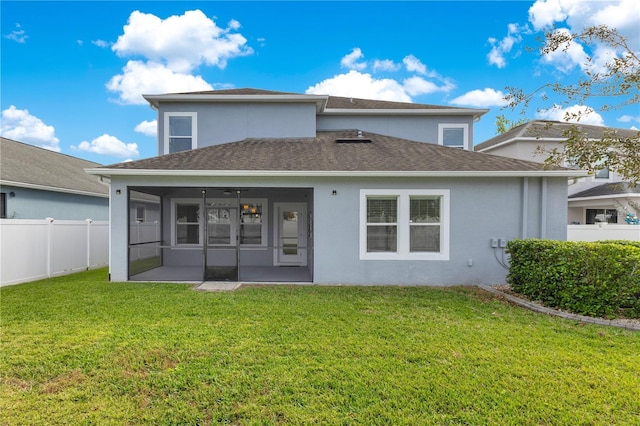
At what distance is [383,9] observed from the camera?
1134 centimetres

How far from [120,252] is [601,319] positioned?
10.2m

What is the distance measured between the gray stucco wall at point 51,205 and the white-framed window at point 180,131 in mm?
6544

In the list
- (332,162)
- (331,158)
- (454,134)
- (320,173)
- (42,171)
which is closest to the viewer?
(320,173)

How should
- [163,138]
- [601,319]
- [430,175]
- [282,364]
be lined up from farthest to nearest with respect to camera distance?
[163,138]
[430,175]
[601,319]
[282,364]

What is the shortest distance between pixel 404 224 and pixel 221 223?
6479mm

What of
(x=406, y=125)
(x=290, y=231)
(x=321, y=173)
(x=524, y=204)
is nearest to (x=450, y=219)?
(x=524, y=204)

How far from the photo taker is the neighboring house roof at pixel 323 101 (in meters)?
10.8

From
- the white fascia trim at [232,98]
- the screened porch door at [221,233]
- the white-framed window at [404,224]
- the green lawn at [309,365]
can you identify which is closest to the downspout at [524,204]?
the white-framed window at [404,224]

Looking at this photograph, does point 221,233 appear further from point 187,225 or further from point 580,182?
point 580,182

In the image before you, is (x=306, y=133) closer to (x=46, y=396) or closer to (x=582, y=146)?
(x=582, y=146)

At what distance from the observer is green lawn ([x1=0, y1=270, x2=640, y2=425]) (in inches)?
114

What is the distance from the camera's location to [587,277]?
570cm

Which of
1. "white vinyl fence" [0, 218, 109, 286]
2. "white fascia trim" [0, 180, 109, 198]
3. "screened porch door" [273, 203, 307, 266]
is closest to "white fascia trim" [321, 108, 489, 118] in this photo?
"screened porch door" [273, 203, 307, 266]

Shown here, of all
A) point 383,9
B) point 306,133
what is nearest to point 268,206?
point 306,133
